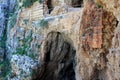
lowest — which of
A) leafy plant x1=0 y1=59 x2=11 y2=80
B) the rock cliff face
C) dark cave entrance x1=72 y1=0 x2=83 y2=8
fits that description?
leafy plant x1=0 y1=59 x2=11 y2=80

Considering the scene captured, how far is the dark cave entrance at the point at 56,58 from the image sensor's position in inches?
758

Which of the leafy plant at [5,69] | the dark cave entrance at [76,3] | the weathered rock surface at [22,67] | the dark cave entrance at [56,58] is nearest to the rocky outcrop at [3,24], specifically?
the leafy plant at [5,69]

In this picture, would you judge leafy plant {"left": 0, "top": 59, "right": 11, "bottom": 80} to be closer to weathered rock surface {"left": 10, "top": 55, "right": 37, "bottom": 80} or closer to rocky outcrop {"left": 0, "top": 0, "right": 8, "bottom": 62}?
weathered rock surface {"left": 10, "top": 55, "right": 37, "bottom": 80}

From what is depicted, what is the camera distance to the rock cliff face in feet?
45.3

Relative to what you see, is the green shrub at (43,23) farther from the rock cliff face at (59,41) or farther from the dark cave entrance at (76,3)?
the dark cave entrance at (76,3)

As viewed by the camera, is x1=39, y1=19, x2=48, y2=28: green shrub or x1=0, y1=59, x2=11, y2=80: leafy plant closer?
x1=39, y1=19, x2=48, y2=28: green shrub

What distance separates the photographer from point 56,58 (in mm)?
20031

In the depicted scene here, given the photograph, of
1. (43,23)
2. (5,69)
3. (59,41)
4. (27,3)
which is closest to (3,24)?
(27,3)

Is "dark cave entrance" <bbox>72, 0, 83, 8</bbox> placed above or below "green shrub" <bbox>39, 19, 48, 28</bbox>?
above

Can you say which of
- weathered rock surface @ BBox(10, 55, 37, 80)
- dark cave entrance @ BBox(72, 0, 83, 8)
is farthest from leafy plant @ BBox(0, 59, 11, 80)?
dark cave entrance @ BBox(72, 0, 83, 8)

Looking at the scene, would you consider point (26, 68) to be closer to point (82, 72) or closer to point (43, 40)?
point (43, 40)

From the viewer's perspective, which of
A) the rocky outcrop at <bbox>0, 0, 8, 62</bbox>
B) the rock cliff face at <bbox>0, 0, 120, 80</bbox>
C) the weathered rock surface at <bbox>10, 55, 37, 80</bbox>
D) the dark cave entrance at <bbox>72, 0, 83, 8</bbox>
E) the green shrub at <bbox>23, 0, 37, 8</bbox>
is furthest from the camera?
the rocky outcrop at <bbox>0, 0, 8, 62</bbox>

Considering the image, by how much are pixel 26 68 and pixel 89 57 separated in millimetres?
6246

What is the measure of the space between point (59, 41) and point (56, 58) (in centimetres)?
130
